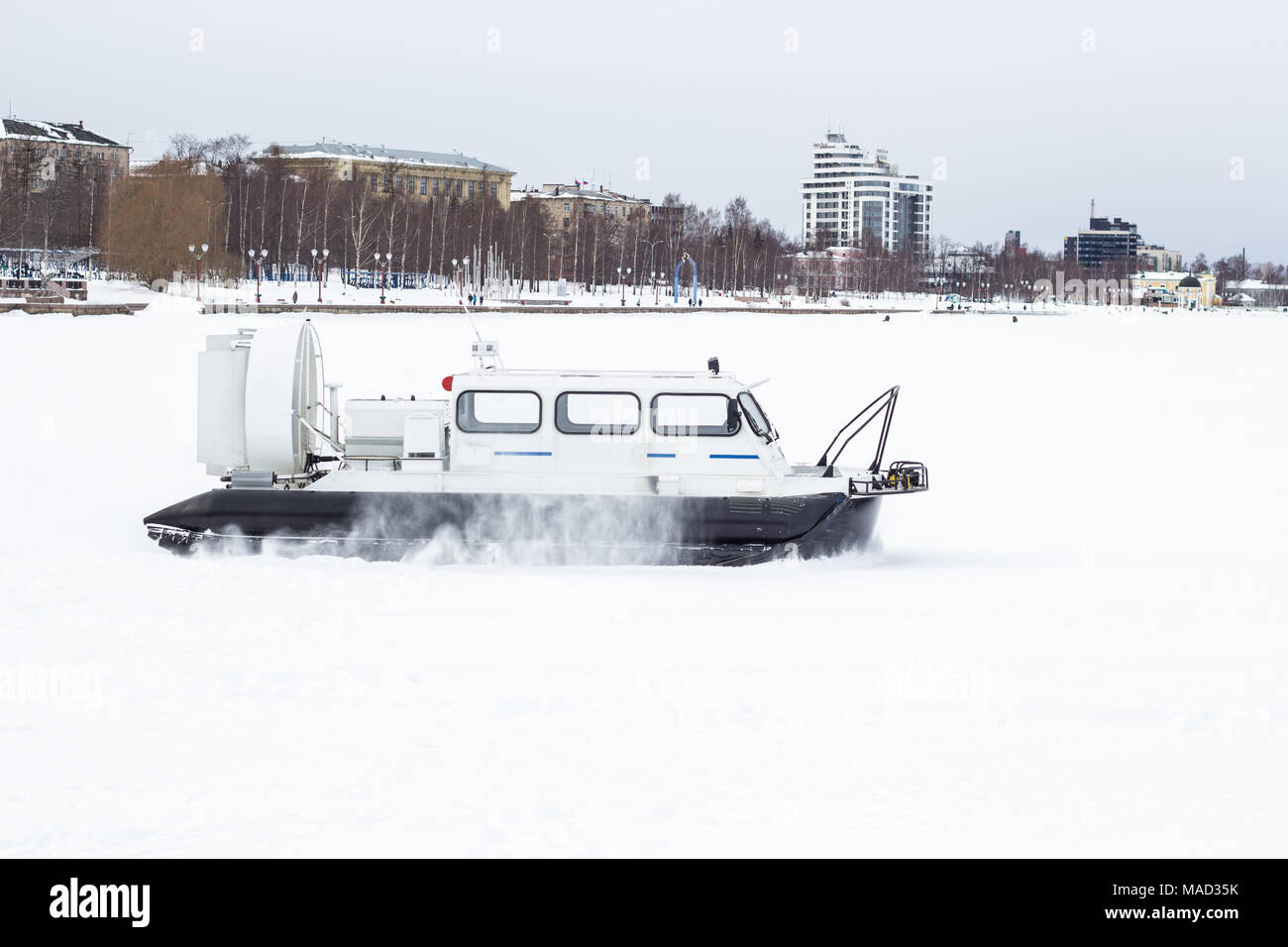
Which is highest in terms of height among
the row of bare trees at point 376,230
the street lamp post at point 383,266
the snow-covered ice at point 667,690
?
the row of bare trees at point 376,230

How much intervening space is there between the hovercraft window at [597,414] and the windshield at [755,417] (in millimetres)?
948

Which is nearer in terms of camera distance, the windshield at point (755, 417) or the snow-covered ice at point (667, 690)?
the snow-covered ice at point (667, 690)

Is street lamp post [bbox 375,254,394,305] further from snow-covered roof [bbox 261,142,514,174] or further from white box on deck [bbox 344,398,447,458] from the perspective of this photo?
white box on deck [bbox 344,398,447,458]

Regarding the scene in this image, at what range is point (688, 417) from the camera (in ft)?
39.9

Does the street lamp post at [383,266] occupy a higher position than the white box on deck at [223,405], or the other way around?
the street lamp post at [383,266]

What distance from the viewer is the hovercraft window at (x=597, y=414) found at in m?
12.0

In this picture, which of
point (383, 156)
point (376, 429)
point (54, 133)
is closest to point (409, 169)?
point (383, 156)

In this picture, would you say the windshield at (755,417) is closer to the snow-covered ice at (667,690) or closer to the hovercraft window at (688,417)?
the hovercraft window at (688,417)

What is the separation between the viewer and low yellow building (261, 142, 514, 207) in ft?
400

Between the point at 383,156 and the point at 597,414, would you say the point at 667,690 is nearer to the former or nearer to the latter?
the point at 597,414

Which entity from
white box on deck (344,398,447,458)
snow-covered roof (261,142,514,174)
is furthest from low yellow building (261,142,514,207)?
white box on deck (344,398,447,458)

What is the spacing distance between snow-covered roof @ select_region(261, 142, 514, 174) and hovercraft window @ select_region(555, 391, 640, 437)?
118 metres

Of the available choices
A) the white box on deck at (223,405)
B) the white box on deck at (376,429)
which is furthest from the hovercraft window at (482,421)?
the white box on deck at (223,405)
